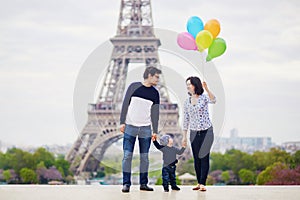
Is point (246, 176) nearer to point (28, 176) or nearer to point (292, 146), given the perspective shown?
point (292, 146)

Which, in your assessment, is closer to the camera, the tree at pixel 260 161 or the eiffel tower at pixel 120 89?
the eiffel tower at pixel 120 89

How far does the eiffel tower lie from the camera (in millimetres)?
9220

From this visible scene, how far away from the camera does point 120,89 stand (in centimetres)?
1020

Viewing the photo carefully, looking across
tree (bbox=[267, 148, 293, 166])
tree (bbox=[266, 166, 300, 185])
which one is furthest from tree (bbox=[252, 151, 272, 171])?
tree (bbox=[266, 166, 300, 185])

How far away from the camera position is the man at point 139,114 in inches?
110

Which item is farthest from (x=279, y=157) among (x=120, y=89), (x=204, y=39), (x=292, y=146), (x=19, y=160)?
(x=204, y=39)

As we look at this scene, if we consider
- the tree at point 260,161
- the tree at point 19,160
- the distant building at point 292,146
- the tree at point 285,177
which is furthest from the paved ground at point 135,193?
the distant building at point 292,146

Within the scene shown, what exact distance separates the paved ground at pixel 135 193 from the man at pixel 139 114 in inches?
6.9

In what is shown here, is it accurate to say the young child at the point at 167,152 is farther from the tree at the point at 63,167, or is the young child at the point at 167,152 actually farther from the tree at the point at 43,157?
the tree at the point at 43,157

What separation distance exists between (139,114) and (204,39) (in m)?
0.58

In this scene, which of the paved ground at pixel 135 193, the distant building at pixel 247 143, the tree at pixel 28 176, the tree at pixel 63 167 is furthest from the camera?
the distant building at pixel 247 143

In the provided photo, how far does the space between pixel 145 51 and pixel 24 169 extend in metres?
4.00

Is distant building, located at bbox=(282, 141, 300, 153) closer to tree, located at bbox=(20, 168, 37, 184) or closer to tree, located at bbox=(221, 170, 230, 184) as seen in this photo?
tree, located at bbox=(221, 170, 230, 184)

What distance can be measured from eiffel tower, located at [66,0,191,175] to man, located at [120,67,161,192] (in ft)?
19.4
